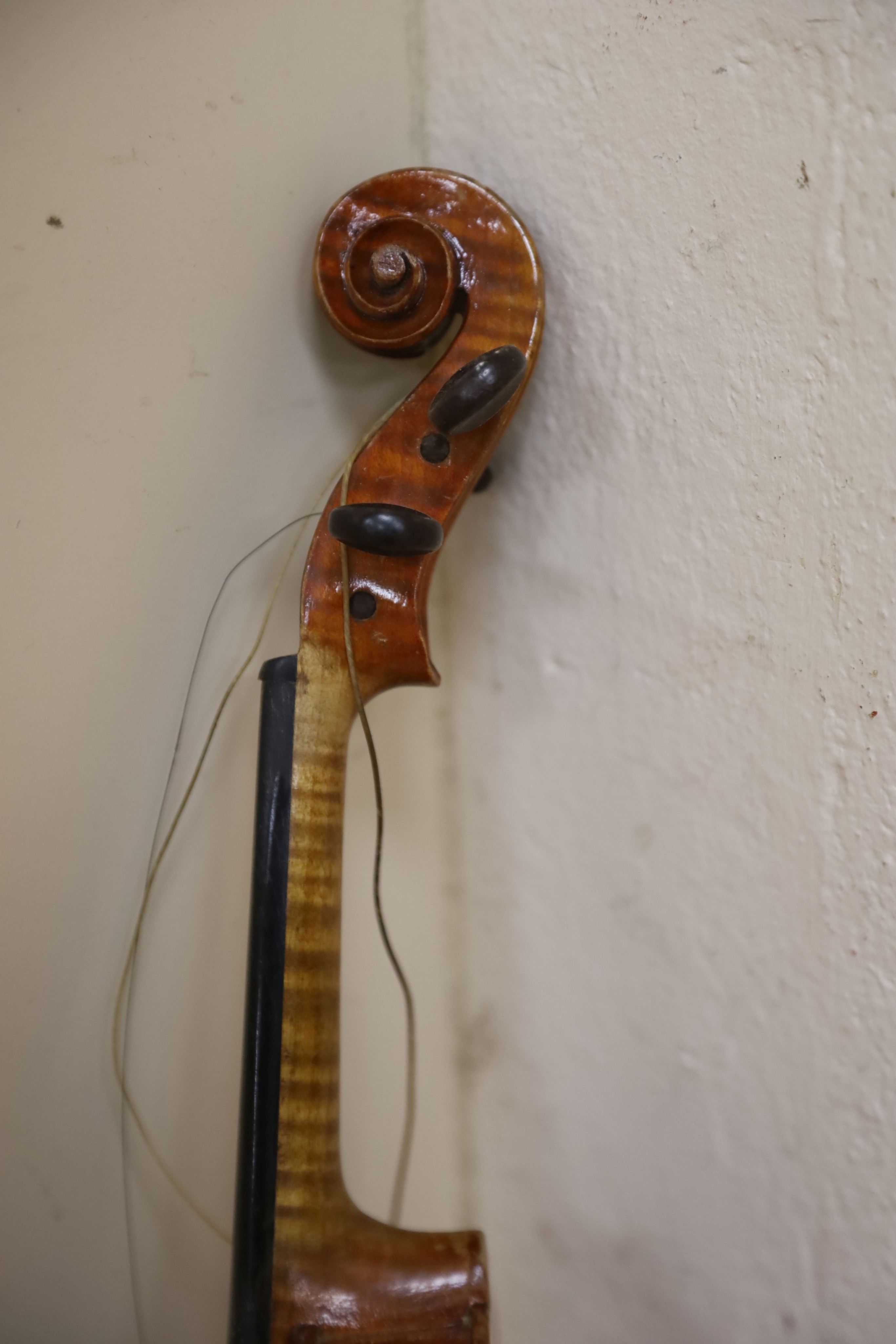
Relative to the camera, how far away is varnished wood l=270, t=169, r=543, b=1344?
56cm

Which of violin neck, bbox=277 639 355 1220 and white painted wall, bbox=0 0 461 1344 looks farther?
white painted wall, bbox=0 0 461 1344

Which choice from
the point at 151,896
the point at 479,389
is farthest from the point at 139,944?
the point at 479,389

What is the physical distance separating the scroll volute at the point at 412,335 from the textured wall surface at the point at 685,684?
0.09 m

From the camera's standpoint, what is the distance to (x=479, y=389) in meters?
0.62

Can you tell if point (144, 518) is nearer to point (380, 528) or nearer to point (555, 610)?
point (380, 528)

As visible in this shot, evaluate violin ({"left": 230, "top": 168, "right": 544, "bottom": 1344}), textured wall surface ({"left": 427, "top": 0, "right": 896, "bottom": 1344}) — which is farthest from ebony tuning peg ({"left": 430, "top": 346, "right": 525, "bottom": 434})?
textured wall surface ({"left": 427, "top": 0, "right": 896, "bottom": 1344})

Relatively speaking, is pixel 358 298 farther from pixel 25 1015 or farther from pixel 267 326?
pixel 25 1015

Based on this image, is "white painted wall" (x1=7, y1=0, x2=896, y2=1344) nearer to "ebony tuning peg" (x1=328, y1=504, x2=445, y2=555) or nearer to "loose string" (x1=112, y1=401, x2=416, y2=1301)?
"loose string" (x1=112, y1=401, x2=416, y2=1301)

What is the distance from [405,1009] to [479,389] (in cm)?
56

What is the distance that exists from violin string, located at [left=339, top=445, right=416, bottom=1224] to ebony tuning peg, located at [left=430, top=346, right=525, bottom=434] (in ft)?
0.25

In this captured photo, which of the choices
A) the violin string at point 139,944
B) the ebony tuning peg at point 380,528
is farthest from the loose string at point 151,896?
the ebony tuning peg at point 380,528

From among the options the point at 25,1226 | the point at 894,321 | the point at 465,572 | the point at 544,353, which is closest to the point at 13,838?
the point at 25,1226

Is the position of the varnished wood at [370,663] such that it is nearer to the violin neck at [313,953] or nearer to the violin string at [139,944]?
the violin neck at [313,953]

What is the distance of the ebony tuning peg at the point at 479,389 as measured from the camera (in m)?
0.62
